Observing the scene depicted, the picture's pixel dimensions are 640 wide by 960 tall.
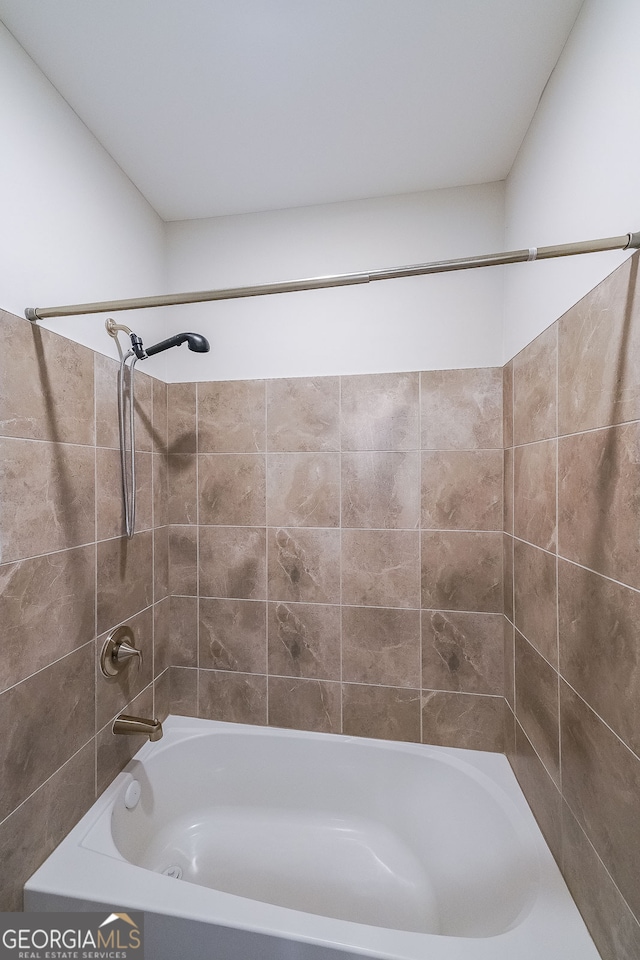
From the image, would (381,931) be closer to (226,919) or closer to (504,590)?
(226,919)

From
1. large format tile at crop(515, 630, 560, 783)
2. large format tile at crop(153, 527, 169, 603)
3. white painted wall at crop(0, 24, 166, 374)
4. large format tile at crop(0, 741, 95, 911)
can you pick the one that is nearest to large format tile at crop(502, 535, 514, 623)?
large format tile at crop(515, 630, 560, 783)

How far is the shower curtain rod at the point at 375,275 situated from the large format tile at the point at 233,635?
1.13 meters

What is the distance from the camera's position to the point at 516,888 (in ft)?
3.39

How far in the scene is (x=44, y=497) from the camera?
3.48ft

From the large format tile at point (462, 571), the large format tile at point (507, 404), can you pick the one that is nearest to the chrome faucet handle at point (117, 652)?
the large format tile at point (462, 571)

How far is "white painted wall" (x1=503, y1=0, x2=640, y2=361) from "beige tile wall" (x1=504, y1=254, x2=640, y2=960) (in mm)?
87

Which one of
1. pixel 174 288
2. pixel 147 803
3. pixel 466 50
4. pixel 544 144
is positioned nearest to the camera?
pixel 466 50

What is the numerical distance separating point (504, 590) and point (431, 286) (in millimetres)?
1163

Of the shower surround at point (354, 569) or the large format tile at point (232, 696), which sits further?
the large format tile at point (232, 696)

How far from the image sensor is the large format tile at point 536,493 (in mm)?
1071

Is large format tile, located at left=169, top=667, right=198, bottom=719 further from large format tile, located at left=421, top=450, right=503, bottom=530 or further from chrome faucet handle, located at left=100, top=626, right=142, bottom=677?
large format tile, located at left=421, top=450, right=503, bottom=530

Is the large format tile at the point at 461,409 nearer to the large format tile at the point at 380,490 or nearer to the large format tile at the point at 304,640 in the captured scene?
the large format tile at the point at 380,490

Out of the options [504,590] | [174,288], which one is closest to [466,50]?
[174,288]

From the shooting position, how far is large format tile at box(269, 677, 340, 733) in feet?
5.11
